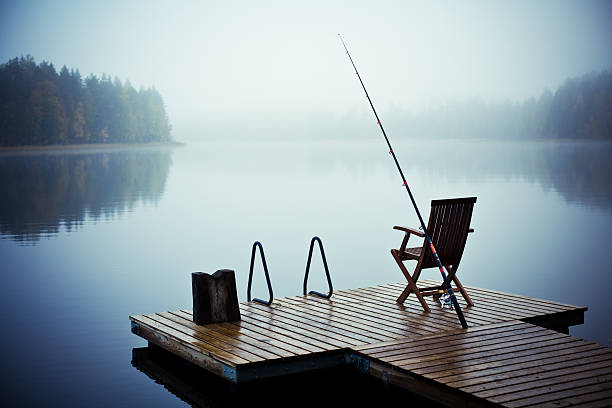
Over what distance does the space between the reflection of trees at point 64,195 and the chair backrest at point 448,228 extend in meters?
9.72

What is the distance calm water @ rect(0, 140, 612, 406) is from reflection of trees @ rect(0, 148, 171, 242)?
3.4 inches

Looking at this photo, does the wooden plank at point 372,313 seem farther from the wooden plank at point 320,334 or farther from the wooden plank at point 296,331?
A: the wooden plank at point 296,331

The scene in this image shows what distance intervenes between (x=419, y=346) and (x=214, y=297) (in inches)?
63.1

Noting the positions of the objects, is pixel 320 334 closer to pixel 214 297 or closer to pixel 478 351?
pixel 214 297

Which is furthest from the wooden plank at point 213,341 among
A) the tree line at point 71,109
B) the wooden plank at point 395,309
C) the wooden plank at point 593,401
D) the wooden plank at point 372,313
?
Result: the tree line at point 71,109

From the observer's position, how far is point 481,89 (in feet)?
229

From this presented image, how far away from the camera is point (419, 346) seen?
212 inches

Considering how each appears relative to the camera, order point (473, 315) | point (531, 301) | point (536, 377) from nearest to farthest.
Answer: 1. point (536, 377)
2. point (473, 315)
3. point (531, 301)

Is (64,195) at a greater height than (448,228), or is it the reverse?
(448,228)

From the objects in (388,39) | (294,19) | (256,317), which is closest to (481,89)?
(388,39)

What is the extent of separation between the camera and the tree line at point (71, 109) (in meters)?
65.4

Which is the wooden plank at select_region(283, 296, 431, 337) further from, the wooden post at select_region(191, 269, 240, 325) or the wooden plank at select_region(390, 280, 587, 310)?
the wooden plank at select_region(390, 280, 587, 310)

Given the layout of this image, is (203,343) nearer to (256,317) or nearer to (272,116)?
(256,317)

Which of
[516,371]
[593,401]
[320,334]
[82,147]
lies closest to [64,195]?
[320,334]
